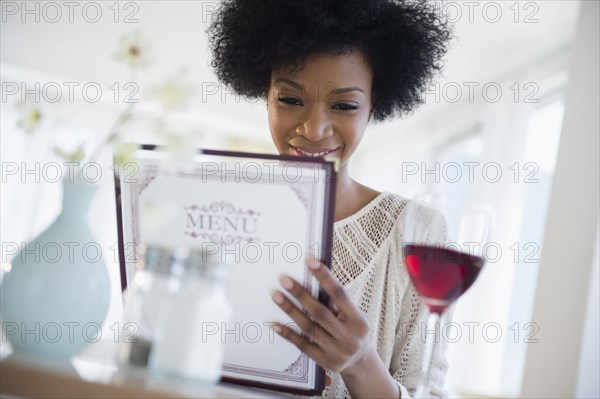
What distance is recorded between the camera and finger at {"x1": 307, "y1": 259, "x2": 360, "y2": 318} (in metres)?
0.71

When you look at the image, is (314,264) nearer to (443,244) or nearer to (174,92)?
(443,244)

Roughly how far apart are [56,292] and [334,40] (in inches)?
38.4

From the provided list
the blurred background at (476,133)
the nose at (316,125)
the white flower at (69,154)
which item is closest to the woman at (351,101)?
the nose at (316,125)

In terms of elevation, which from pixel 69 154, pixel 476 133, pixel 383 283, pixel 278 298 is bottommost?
pixel 383 283

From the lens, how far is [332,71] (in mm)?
1372

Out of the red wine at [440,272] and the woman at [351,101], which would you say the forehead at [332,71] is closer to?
the woman at [351,101]

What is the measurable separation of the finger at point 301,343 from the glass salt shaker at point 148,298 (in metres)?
0.19

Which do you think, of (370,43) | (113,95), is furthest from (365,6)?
(113,95)

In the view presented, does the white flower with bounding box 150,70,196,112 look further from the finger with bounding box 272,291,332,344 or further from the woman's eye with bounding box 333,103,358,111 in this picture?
the woman's eye with bounding box 333,103,358,111

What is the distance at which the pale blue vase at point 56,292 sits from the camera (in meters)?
0.63

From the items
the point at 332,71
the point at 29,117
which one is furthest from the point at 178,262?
the point at 332,71

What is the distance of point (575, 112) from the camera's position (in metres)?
2.62

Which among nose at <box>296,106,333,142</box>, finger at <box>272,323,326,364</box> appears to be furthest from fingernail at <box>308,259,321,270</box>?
nose at <box>296,106,333,142</box>

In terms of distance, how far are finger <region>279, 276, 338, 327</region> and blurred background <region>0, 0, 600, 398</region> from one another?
227mm
